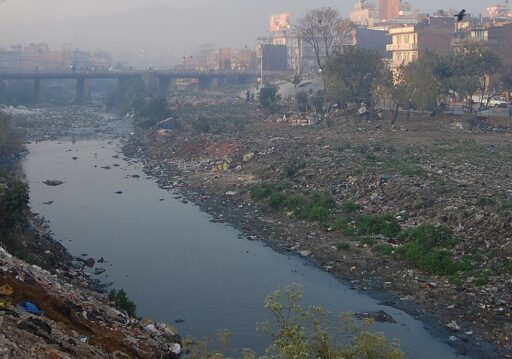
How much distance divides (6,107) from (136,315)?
46911 millimetres

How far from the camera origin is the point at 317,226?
15156mm

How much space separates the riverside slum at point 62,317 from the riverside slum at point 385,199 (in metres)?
4.19

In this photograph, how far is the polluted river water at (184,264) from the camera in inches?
386

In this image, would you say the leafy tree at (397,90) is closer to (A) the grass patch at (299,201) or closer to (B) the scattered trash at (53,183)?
(A) the grass patch at (299,201)

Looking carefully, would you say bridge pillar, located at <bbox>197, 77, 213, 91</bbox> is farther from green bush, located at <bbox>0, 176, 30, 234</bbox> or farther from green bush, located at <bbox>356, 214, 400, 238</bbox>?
green bush, located at <bbox>0, 176, 30, 234</bbox>

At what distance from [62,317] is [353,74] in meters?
25.6

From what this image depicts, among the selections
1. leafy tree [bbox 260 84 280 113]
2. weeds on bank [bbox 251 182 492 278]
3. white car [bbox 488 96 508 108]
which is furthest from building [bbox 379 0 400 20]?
weeds on bank [bbox 251 182 492 278]

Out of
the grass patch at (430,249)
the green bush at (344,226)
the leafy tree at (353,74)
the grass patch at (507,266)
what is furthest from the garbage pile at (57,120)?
the grass patch at (507,266)

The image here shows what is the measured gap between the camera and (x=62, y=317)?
25.6 ft

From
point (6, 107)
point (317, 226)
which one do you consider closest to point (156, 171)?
point (317, 226)

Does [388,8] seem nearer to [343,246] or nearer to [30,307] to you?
[343,246]

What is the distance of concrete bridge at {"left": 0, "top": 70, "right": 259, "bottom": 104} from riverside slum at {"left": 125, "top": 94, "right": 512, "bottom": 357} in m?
35.4

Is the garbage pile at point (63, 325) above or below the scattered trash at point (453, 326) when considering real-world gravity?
above

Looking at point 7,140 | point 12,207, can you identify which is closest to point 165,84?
point 7,140
